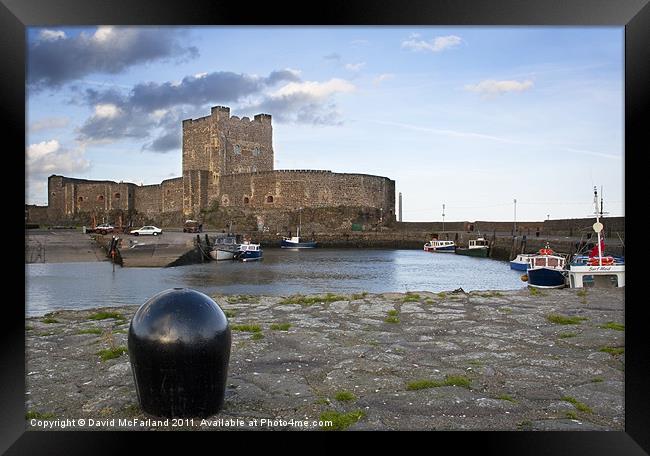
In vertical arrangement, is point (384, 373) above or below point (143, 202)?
below

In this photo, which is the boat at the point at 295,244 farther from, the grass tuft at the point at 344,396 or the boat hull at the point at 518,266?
the grass tuft at the point at 344,396

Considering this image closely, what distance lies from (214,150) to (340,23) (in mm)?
50312

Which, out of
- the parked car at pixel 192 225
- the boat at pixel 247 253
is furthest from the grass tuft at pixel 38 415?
the parked car at pixel 192 225

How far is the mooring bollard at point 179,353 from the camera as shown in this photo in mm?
3221

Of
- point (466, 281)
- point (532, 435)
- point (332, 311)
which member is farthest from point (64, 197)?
point (532, 435)

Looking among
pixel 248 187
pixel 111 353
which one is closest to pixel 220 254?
pixel 248 187

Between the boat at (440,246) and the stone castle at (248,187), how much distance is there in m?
8.98

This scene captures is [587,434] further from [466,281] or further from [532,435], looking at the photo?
[466,281]

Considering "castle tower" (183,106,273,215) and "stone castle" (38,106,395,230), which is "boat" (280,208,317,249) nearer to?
"stone castle" (38,106,395,230)

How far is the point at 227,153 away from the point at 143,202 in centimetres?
1302

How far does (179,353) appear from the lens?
322cm

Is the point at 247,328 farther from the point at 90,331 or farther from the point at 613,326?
the point at 613,326
